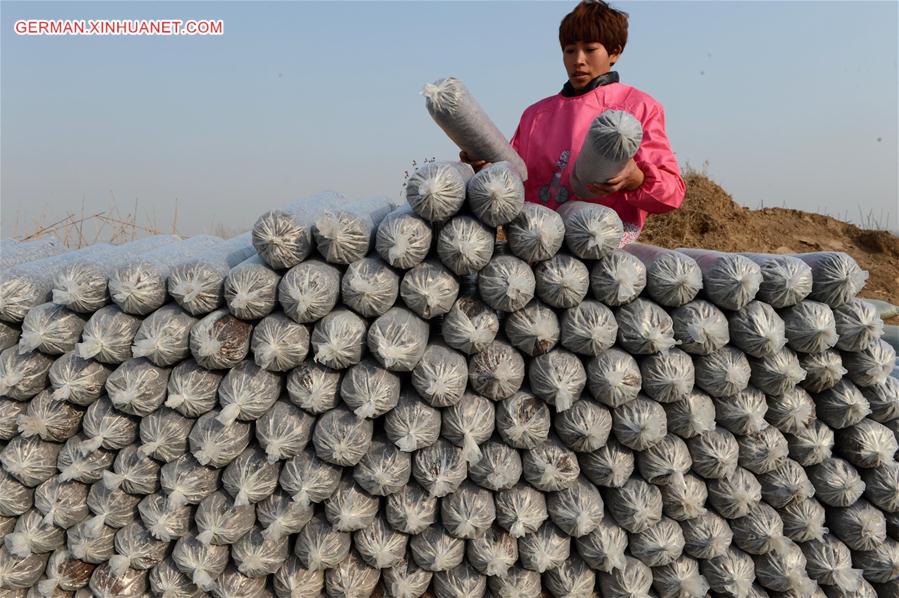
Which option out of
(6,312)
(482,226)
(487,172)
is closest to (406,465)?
(482,226)

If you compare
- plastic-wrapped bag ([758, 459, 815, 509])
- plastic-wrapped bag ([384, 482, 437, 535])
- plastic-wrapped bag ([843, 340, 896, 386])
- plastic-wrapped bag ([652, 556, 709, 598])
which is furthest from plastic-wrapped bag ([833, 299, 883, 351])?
plastic-wrapped bag ([384, 482, 437, 535])

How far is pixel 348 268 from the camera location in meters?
1.67

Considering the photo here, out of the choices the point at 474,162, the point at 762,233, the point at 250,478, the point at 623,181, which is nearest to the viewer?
the point at 250,478

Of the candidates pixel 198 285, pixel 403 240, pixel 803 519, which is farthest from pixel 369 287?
pixel 803 519

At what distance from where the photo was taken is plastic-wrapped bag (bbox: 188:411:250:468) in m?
1.65

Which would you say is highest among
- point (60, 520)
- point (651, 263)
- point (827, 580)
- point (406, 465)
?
point (651, 263)

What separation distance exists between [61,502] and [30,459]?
0.18m

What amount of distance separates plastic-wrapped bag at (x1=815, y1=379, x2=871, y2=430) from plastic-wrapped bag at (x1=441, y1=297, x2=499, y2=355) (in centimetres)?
119

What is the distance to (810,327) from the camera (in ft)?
5.54

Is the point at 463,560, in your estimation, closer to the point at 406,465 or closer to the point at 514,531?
the point at 514,531

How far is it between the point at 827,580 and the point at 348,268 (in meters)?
2.00

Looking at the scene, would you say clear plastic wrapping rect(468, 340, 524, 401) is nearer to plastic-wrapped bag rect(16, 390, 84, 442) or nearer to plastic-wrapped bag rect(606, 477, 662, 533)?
plastic-wrapped bag rect(606, 477, 662, 533)

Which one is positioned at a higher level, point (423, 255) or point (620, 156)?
point (620, 156)

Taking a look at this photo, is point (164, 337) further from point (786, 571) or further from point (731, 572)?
point (786, 571)
